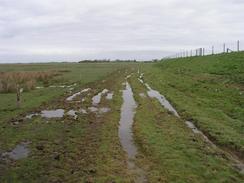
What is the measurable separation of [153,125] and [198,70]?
1162 inches

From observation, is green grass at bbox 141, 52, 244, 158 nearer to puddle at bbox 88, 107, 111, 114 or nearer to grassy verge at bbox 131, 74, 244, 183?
grassy verge at bbox 131, 74, 244, 183

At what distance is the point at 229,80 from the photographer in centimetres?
3191

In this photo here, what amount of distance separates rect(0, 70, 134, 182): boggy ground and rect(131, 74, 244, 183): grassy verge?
2.96 ft

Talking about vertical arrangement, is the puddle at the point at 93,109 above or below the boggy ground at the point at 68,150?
below

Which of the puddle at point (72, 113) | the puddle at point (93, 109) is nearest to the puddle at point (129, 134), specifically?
the puddle at point (93, 109)

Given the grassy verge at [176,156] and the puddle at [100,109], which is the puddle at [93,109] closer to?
the puddle at [100,109]

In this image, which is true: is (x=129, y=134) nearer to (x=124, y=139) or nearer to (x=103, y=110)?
(x=124, y=139)

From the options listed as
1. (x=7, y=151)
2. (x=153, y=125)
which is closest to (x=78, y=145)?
(x=7, y=151)

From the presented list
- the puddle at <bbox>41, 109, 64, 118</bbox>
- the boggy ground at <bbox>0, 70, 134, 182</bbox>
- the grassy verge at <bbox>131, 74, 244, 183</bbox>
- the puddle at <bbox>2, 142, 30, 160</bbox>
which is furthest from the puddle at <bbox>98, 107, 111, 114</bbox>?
the puddle at <bbox>2, 142, 30, 160</bbox>

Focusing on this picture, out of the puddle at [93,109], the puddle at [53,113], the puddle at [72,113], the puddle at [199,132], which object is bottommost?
the puddle at [199,132]

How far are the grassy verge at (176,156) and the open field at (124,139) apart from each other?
0.03 metres

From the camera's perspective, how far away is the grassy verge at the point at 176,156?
1085 cm

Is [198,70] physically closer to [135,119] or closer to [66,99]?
[66,99]

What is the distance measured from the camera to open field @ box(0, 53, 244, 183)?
1116 centimetres
